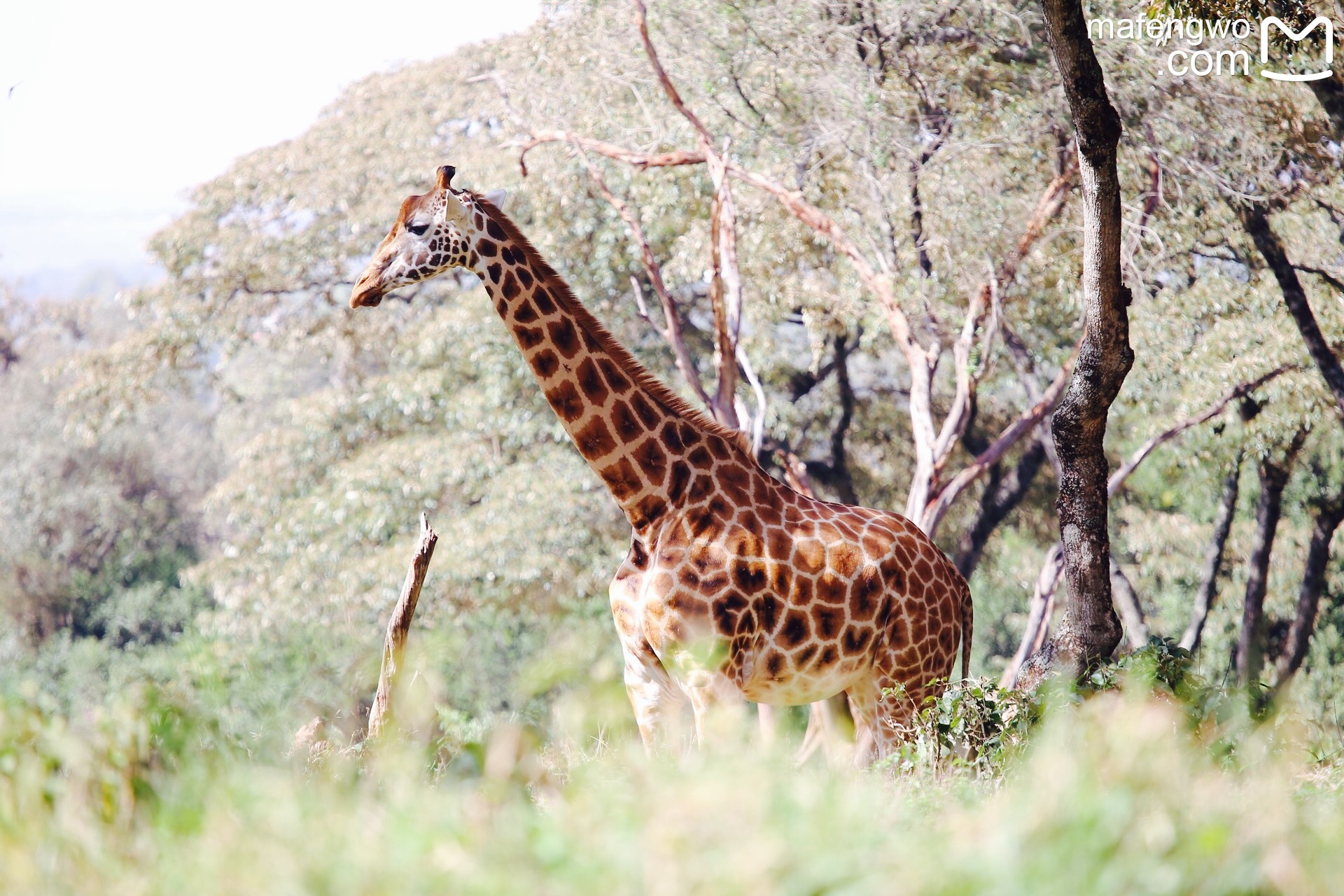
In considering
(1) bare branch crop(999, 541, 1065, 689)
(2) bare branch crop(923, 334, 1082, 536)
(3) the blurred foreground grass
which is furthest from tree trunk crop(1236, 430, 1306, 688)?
(3) the blurred foreground grass

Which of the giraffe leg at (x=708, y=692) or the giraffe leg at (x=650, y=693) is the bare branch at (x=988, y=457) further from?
the giraffe leg at (x=708, y=692)

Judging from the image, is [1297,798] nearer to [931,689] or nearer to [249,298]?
[931,689]

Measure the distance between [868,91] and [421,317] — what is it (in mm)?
7301

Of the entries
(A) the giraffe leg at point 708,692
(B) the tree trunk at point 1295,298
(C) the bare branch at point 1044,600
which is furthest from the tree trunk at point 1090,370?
(C) the bare branch at point 1044,600

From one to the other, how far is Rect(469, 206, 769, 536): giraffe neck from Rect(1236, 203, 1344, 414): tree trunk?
A: 5.55m

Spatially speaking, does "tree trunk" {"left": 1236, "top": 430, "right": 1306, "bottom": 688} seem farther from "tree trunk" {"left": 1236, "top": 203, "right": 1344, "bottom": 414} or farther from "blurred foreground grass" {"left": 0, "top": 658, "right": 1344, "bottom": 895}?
"blurred foreground grass" {"left": 0, "top": 658, "right": 1344, "bottom": 895}

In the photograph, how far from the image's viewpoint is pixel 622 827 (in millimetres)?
2162

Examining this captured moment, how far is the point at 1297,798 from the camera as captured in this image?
3.47 meters

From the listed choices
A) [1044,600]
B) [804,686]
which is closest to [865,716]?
[804,686]

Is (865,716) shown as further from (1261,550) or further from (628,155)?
(1261,550)

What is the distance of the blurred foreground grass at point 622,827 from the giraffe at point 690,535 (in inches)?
69.8

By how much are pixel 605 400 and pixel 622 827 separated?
2.81 m

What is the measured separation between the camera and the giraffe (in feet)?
15.3

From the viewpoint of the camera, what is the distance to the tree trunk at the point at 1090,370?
5066 millimetres
